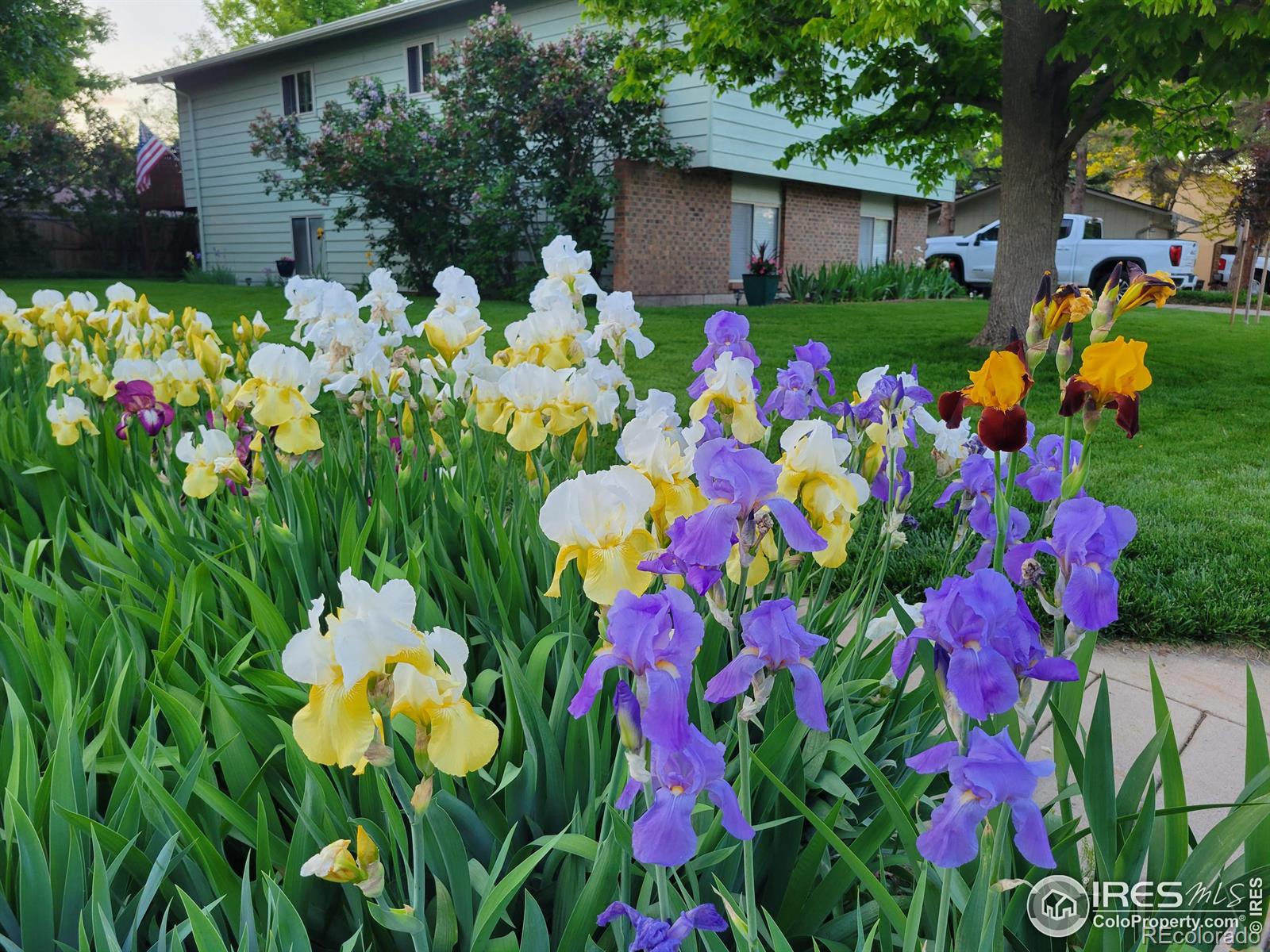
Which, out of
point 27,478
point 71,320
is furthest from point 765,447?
point 71,320

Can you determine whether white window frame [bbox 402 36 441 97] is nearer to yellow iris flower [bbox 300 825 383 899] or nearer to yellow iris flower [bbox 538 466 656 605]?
yellow iris flower [bbox 538 466 656 605]

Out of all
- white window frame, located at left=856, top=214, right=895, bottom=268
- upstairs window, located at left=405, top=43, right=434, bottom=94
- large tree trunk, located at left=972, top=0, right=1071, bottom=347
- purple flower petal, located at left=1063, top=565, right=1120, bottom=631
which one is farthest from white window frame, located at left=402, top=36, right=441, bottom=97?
purple flower petal, located at left=1063, top=565, right=1120, bottom=631

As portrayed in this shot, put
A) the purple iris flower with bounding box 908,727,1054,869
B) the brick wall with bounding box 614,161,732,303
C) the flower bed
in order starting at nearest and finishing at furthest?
the purple iris flower with bounding box 908,727,1054,869 → the flower bed → the brick wall with bounding box 614,161,732,303

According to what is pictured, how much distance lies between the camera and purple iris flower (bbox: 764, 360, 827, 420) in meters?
1.74

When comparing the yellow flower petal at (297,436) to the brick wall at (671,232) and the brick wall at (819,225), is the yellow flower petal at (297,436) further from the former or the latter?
the brick wall at (819,225)

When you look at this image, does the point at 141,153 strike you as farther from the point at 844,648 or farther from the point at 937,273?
the point at 844,648

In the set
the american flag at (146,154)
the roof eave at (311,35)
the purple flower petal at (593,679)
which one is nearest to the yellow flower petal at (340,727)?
the purple flower petal at (593,679)

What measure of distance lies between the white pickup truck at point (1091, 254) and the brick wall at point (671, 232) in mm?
5407

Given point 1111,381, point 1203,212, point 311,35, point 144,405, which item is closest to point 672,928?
point 1111,381

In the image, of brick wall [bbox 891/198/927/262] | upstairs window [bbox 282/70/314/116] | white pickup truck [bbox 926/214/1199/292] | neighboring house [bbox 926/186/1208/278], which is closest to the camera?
upstairs window [bbox 282/70/314/116]

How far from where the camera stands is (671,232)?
1284cm

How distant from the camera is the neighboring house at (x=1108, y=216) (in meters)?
25.9

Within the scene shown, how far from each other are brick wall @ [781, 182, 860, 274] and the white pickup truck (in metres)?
2.63

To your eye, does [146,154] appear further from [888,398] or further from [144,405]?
[888,398]
